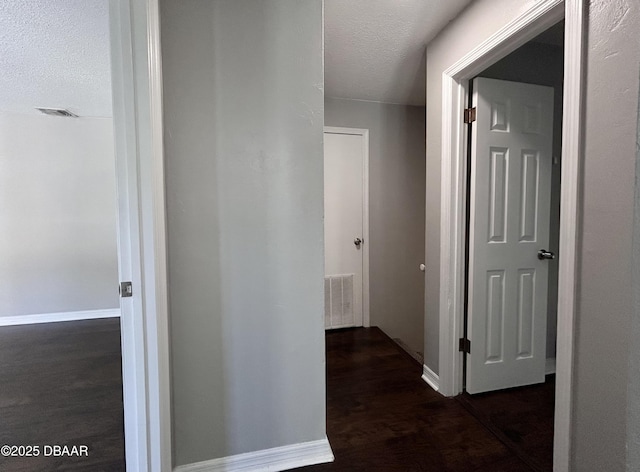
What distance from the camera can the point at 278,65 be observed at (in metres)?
1.29

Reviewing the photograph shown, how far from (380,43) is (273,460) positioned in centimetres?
251

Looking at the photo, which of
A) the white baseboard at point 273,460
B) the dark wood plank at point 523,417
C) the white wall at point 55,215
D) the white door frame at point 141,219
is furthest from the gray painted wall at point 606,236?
the white wall at point 55,215

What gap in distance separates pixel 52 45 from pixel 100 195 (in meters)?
1.82

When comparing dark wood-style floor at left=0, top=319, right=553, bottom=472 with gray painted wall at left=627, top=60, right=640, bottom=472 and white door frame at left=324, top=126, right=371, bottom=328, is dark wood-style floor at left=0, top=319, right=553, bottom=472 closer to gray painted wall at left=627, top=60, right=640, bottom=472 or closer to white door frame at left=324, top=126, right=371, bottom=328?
white door frame at left=324, top=126, right=371, bottom=328

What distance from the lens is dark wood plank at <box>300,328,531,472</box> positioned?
4.63 ft

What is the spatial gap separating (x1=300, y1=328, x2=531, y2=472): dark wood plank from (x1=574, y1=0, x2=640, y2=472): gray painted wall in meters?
0.50

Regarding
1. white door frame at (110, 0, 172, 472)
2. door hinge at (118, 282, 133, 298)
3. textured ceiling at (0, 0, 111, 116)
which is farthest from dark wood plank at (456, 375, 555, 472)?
textured ceiling at (0, 0, 111, 116)

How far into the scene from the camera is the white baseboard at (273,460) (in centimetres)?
131

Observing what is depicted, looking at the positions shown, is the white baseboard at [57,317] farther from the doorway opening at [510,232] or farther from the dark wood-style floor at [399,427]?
the doorway opening at [510,232]

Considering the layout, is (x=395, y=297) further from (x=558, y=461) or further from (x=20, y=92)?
(x=20, y=92)

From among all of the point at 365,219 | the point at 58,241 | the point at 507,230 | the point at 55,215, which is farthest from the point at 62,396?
the point at 507,230

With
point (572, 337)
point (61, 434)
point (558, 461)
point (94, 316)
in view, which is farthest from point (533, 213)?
point (94, 316)

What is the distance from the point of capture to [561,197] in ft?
3.73

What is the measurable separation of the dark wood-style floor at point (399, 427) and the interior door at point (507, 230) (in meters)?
0.35
